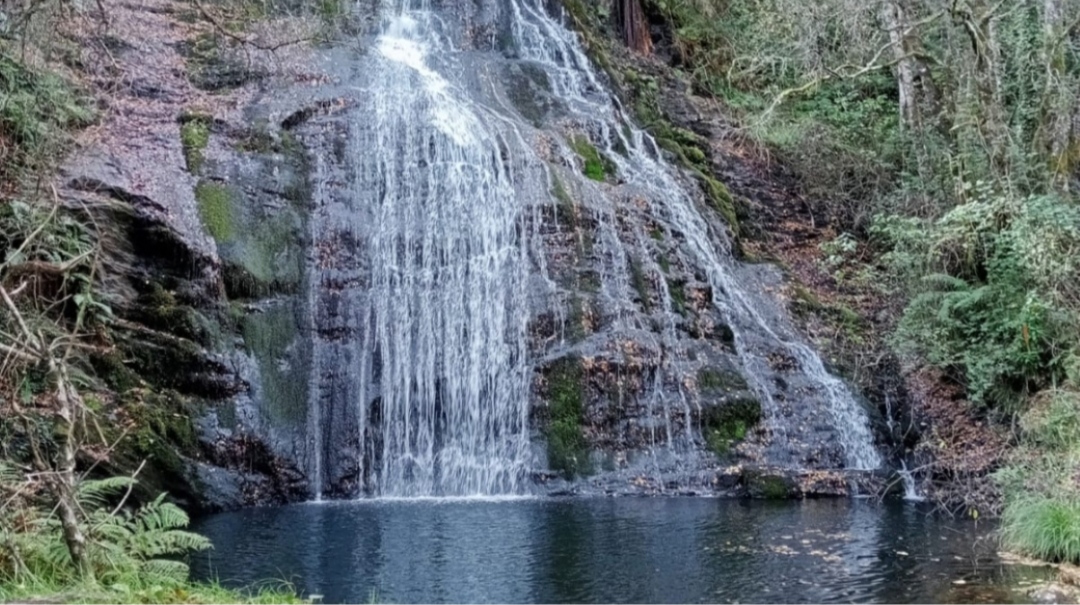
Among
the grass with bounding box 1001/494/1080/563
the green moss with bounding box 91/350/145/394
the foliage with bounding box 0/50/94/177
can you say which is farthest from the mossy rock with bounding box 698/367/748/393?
the foliage with bounding box 0/50/94/177

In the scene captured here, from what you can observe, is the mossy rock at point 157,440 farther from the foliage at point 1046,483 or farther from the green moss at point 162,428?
the foliage at point 1046,483

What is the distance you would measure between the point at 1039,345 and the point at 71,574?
10516mm

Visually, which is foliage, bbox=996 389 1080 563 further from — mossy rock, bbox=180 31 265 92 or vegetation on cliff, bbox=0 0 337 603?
mossy rock, bbox=180 31 265 92

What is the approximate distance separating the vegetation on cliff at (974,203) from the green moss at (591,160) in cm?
292

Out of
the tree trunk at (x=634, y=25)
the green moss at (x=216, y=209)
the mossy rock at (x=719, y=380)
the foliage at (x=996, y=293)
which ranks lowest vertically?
the mossy rock at (x=719, y=380)

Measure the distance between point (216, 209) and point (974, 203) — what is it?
9.38m

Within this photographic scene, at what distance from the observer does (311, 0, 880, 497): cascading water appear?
40.0 feet

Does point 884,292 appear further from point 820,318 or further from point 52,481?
point 52,481

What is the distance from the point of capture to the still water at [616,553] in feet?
23.1

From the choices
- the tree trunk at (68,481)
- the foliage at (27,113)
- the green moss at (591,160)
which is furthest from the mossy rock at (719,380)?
the tree trunk at (68,481)

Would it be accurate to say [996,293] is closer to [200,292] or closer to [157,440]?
[200,292]

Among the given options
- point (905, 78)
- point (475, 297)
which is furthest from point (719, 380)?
point (905, 78)

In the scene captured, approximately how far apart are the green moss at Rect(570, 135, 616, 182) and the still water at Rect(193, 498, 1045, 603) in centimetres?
586

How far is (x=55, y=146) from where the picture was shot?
10.9 m
